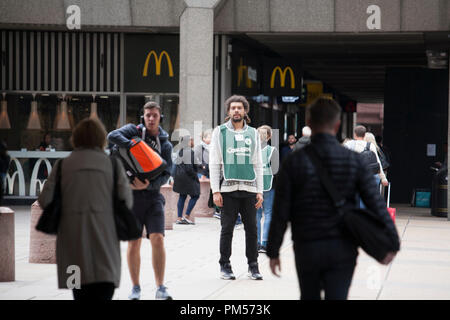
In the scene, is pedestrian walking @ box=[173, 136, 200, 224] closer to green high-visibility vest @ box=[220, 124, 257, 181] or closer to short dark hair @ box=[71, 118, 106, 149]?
green high-visibility vest @ box=[220, 124, 257, 181]

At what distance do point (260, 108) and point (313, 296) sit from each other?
1778 centimetres

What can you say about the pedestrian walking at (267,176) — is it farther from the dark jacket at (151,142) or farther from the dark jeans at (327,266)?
the dark jeans at (327,266)

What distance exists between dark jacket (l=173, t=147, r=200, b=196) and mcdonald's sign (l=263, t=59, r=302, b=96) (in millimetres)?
4847

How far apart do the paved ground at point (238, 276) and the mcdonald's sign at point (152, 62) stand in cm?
628

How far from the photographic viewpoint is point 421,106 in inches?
941

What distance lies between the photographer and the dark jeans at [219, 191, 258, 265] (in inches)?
344

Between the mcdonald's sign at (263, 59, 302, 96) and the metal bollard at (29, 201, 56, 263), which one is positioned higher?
the mcdonald's sign at (263, 59, 302, 96)

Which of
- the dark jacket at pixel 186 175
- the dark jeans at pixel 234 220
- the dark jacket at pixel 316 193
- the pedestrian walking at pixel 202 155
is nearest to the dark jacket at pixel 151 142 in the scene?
the dark jeans at pixel 234 220

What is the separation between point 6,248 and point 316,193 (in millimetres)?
4760

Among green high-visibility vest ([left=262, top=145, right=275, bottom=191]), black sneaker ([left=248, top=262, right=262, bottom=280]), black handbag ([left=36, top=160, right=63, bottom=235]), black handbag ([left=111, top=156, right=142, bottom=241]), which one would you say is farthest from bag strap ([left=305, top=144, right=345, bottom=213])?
green high-visibility vest ([left=262, top=145, right=275, bottom=191])

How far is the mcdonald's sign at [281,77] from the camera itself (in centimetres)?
2003

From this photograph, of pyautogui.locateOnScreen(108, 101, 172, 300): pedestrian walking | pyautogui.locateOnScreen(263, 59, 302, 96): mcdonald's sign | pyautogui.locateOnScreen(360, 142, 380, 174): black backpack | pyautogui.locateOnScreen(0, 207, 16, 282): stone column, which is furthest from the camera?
pyautogui.locateOnScreen(263, 59, 302, 96): mcdonald's sign

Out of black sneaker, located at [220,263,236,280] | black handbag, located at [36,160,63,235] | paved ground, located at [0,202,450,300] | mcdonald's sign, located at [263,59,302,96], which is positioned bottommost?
paved ground, located at [0,202,450,300]
